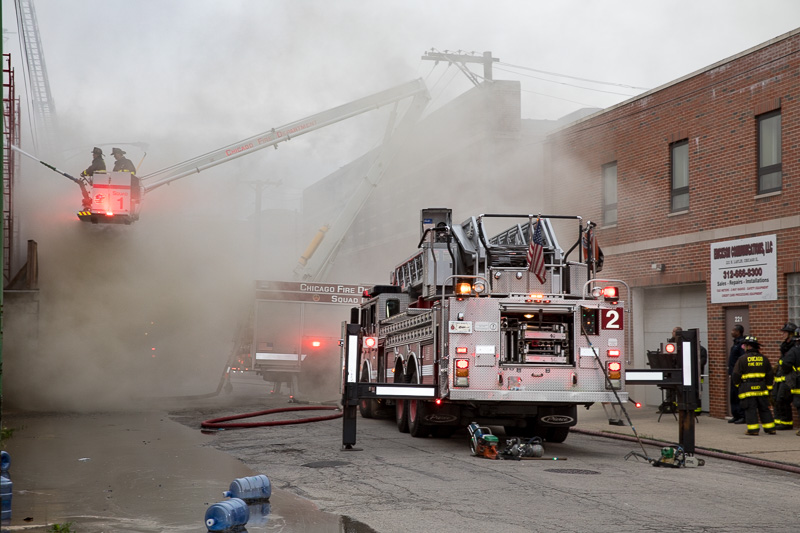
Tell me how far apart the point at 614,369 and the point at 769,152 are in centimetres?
680

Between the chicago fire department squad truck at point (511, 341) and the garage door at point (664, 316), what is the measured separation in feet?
21.1


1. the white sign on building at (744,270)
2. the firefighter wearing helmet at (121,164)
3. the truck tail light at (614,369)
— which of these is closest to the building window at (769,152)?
the white sign on building at (744,270)

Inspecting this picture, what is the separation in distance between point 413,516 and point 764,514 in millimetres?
2664

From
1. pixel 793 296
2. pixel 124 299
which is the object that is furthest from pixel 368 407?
pixel 793 296

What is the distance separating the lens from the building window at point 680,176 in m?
17.2

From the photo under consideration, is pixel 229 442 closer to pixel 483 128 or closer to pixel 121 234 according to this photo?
pixel 121 234

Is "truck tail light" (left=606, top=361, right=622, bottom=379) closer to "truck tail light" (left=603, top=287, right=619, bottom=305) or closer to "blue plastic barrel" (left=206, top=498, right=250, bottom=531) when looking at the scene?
"truck tail light" (left=603, top=287, right=619, bottom=305)

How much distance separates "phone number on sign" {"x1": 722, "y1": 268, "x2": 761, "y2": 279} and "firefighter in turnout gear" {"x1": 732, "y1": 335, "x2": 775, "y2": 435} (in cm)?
225

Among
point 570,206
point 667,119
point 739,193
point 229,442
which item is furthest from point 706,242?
point 229,442

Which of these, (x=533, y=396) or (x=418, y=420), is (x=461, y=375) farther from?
(x=418, y=420)

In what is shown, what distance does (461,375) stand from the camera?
10312mm

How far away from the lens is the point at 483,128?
24.9 metres

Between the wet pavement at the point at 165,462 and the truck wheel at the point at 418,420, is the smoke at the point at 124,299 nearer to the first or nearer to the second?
the wet pavement at the point at 165,462

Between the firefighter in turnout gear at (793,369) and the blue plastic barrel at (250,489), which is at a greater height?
the firefighter in turnout gear at (793,369)
